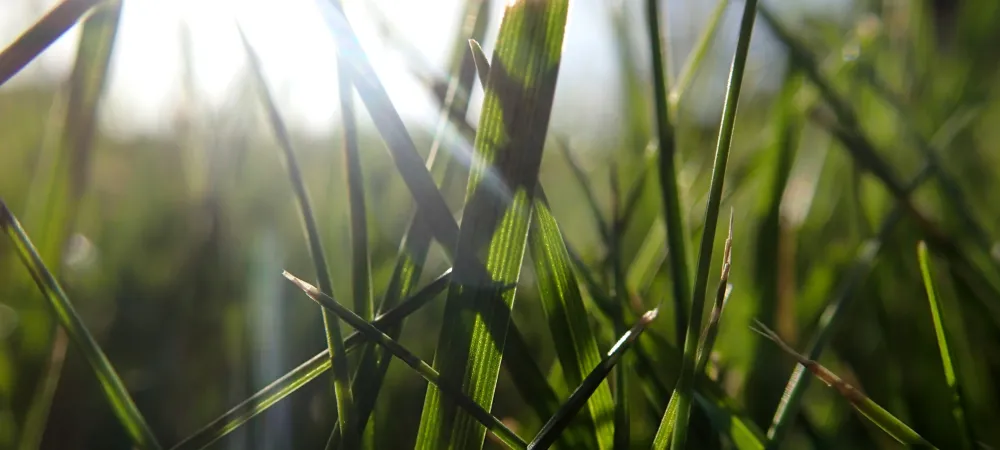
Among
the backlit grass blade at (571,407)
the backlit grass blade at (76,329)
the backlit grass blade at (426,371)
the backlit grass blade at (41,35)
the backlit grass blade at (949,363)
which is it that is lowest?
the backlit grass blade at (949,363)

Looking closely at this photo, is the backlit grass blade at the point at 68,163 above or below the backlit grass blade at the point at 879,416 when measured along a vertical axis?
above

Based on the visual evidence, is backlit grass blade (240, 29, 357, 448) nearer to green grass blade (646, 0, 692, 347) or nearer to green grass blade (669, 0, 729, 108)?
green grass blade (646, 0, 692, 347)

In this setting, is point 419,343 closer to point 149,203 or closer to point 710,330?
point 710,330

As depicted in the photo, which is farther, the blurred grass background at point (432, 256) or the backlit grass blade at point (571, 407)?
the blurred grass background at point (432, 256)

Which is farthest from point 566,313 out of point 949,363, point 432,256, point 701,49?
point 432,256

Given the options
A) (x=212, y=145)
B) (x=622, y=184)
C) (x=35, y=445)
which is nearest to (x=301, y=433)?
(x=35, y=445)

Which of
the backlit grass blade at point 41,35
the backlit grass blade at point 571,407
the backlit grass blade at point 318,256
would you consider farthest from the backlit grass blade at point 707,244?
the backlit grass blade at point 41,35

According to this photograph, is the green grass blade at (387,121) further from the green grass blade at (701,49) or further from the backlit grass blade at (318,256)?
the green grass blade at (701,49)
